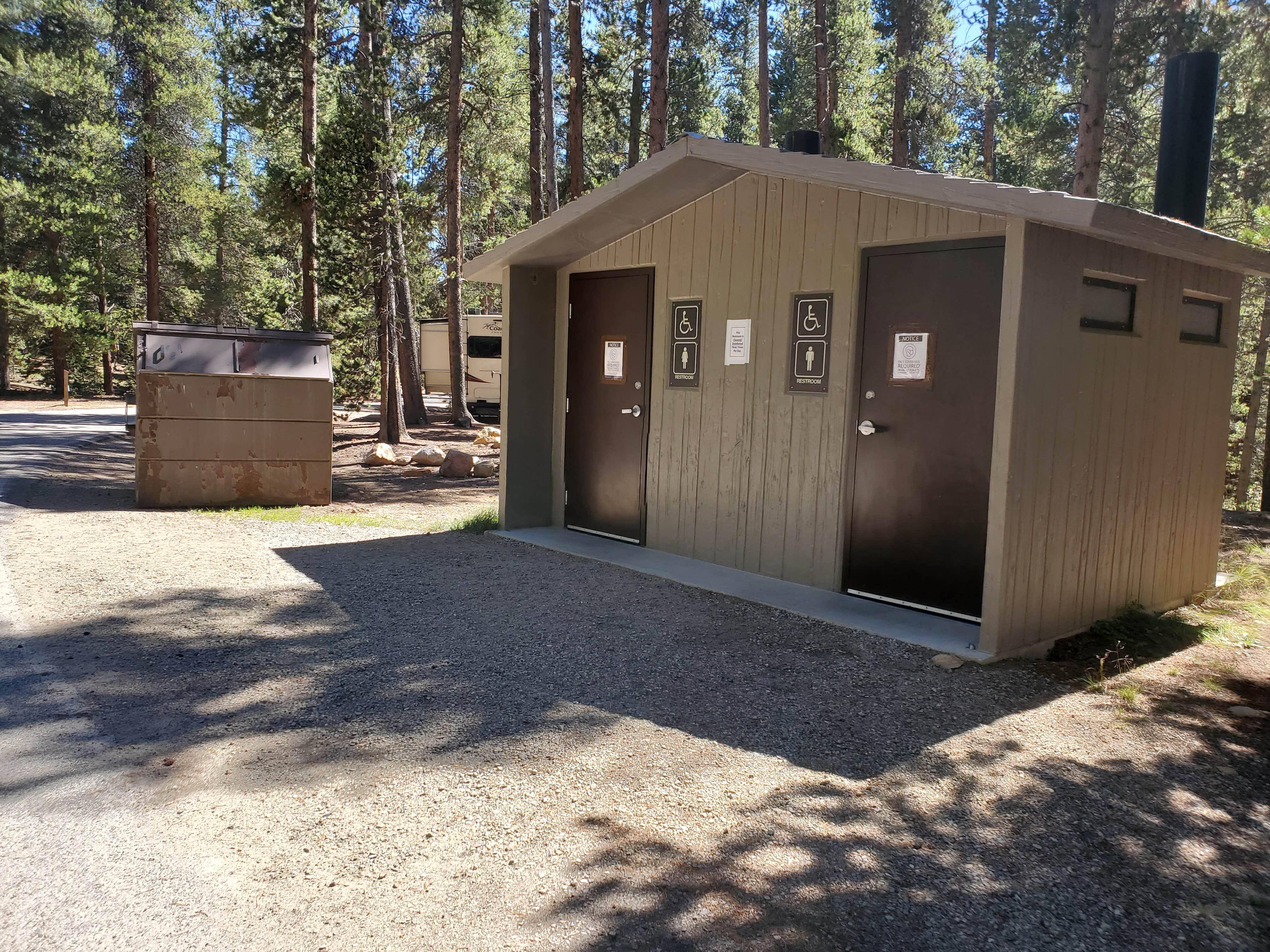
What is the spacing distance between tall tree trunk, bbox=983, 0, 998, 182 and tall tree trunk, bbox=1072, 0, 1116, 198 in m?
7.64

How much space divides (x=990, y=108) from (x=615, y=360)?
2141cm

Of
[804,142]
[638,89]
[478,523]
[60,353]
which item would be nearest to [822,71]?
[638,89]

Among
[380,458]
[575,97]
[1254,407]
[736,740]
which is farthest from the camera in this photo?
[575,97]

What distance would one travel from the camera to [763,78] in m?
19.3

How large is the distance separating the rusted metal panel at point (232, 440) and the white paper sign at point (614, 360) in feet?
11.0

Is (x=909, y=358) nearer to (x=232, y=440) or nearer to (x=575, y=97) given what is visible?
(x=232, y=440)

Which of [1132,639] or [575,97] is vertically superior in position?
[575,97]

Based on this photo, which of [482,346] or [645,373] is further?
[482,346]

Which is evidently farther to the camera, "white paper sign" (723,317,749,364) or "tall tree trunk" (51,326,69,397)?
"tall tree trunk" (51,326,69,397)

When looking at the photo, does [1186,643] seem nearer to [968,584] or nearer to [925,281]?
[968,584]

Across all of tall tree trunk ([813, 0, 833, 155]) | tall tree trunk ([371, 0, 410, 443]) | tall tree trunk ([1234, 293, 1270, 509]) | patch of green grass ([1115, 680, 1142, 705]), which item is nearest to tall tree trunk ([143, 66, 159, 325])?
tall tree trunk ([371, 0, 410, 443])

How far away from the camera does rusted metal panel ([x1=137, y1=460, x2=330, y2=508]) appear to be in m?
9.09

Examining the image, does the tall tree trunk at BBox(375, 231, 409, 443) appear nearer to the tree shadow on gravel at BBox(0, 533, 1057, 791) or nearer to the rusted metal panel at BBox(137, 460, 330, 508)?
the rusted metal panel at BBox(137, 460, 330, 508)

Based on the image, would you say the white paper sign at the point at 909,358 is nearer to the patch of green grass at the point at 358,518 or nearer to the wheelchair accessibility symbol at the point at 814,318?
the wheelchair accessibility symbol at the point at 814,318
